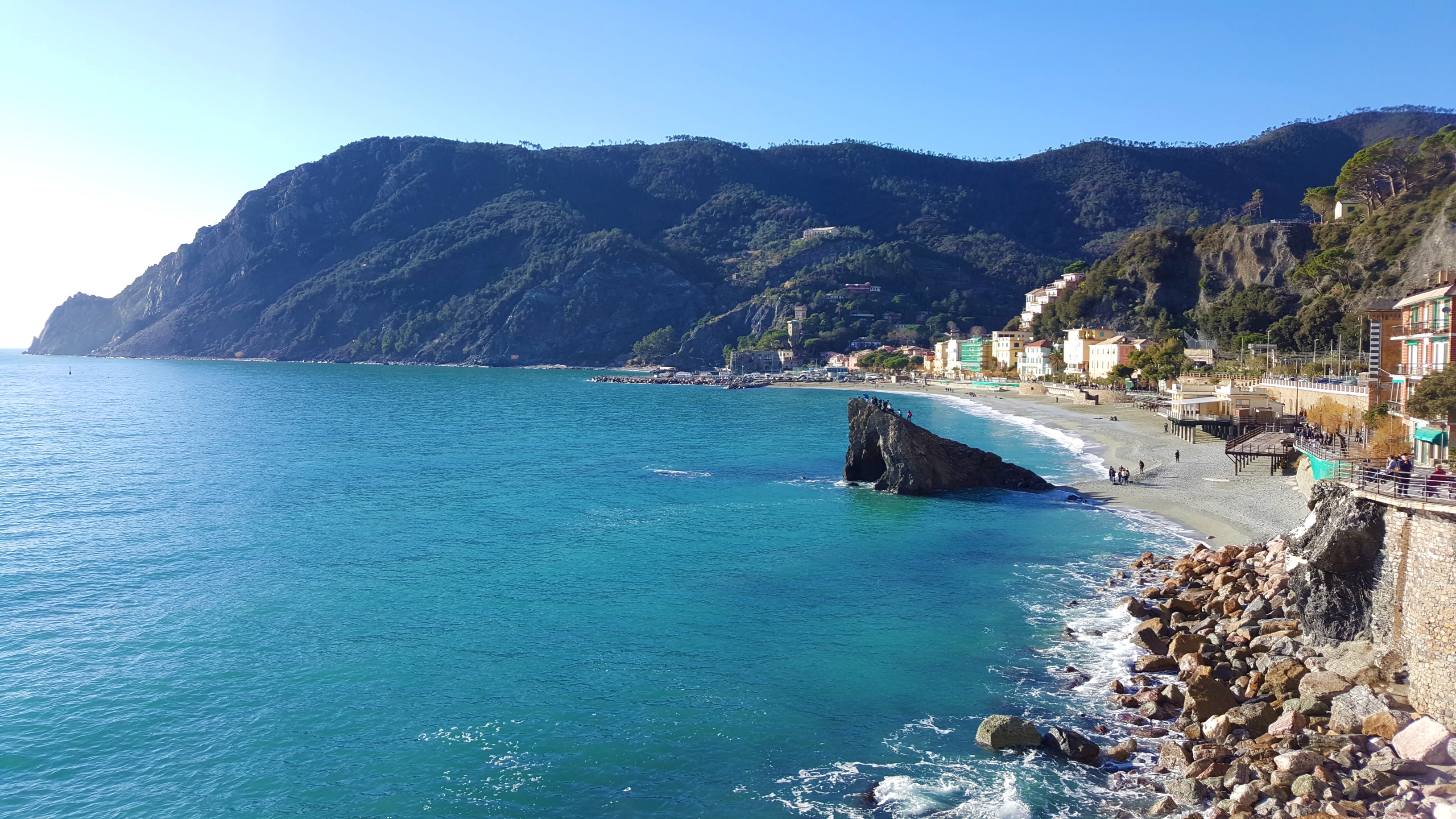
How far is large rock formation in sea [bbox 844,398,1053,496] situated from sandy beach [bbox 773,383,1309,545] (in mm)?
3718

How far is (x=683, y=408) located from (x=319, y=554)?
69.2 meters

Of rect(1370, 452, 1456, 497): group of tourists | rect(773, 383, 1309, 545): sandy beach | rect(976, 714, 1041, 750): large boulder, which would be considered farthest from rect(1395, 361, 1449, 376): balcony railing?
A: rect(976, 714, 1041, 750): large boulder

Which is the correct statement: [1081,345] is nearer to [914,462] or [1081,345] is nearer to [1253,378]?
[1253,378]

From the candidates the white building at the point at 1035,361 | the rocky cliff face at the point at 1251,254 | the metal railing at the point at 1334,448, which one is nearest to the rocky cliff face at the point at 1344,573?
the metal railing at the point at 1334,448

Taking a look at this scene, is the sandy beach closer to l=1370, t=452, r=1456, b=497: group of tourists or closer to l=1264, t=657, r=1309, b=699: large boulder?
l=1370, t=452, r=1456, b=497: group of tourists

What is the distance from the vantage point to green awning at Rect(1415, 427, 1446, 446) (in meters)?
24.0

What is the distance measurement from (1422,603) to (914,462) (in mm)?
26000

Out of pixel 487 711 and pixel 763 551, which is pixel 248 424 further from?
pixel 487 711

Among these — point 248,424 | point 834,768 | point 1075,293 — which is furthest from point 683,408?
point 834,768

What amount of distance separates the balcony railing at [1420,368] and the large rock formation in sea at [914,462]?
14.5 metres

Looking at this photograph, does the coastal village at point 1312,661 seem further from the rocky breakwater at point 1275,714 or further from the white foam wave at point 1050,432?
the white foam wave at point 1050,432

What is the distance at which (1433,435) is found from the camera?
24453 mm

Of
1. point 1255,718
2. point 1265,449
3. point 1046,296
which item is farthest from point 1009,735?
point 1046,296

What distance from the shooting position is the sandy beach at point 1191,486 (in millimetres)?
31484
